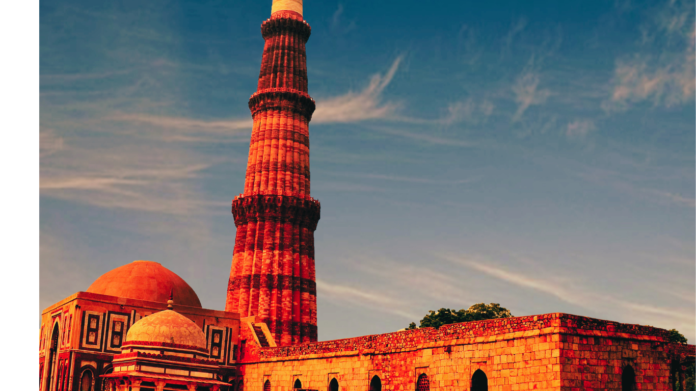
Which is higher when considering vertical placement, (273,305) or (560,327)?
(273,305)

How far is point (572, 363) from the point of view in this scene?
17688 mm

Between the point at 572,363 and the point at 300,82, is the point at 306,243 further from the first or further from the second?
the point at 572,363

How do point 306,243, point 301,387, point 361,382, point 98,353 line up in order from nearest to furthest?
point 361,382 < point 301,387 < point 98,353 < point 306,243

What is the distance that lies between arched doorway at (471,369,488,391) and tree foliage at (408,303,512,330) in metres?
26.1

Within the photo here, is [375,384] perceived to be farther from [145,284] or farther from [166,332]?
[145,284]

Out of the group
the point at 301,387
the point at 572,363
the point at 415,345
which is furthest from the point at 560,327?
the point at 301,387

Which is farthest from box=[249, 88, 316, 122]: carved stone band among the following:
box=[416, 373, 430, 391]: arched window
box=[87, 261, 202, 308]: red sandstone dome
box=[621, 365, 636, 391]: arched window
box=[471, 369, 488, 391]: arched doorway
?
box=[621, 365, 636, 391]: arched window

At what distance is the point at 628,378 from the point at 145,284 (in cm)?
2335

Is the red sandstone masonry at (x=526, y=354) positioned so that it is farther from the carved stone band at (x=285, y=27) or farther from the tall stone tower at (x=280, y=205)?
the carved stone band at (x=285, y=27)

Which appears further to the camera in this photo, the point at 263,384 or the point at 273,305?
the point at 273,305

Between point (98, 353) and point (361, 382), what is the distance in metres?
12.9

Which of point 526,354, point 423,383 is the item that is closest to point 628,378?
point 526,354

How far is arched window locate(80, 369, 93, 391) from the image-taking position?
97.6ft

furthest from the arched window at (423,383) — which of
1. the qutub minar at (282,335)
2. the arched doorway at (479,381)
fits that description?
the arched doorway at (479,381)
